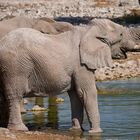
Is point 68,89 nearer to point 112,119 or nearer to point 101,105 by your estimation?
point 112,119

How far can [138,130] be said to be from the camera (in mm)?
18266

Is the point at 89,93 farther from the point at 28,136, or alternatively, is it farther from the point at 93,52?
the point at 28,136

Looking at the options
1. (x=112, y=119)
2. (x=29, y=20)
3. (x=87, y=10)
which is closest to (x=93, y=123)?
(x=112, y=119)

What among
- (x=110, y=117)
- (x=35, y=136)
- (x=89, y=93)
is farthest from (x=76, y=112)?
(x=35, y=136)

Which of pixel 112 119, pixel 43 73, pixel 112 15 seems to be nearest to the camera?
pixel 43 73

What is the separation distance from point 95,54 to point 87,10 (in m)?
49.5

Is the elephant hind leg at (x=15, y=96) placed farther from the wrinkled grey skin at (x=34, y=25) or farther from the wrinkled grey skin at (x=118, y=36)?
the wrinkled grey skin at (x=34, y=25)

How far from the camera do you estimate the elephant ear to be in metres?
17.8

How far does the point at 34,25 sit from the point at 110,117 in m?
2.59

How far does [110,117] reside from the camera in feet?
67.6

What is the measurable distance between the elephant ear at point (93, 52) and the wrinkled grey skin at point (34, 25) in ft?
6.48

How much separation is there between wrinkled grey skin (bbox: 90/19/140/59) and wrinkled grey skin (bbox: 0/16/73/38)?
1.74m

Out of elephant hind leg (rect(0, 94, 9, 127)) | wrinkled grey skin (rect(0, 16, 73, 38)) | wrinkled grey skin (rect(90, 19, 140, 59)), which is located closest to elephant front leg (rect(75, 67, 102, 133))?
wrinkled grey skin (rect(90, 19, 140, 59))

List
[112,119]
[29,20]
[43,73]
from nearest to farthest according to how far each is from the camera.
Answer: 1. [43,73]
2. [112,119]
3. [29,20]
